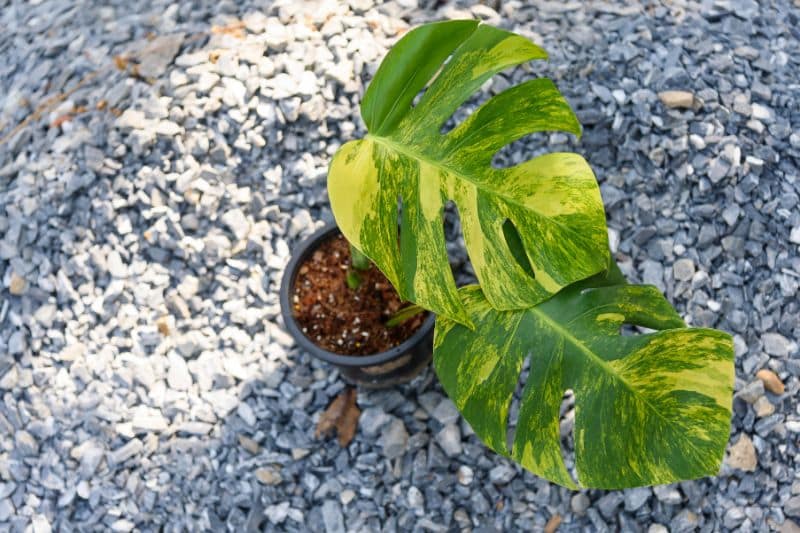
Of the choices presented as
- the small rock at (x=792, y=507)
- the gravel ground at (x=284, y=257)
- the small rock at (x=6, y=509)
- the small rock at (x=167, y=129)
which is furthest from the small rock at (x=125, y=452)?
the small rock at (x=792, y=507)

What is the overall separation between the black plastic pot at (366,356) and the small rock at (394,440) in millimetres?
86

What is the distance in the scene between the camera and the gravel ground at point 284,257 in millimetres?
1584

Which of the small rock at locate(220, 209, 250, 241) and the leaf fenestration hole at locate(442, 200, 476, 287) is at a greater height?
the small rock at locate(220, 209, 250, 241)

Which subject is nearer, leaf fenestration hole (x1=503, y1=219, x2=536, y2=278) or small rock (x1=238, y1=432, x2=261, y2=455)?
leaf fenestration hole (x1=503, y1=219, x2=536, y2=278)

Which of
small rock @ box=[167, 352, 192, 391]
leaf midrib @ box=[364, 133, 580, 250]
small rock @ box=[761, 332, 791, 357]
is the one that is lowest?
small rock @ box=[761, 332, 791, 357]

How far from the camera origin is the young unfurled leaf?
1.64m

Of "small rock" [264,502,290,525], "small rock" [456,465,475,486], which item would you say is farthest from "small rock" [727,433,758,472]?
"small rock" [264,502,290,525]

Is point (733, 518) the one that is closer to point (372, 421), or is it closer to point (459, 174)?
point (372, 421)

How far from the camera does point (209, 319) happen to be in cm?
178

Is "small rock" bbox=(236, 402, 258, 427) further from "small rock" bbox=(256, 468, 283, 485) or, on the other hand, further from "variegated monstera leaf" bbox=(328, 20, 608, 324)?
"variegated monstera leaf" bbox=(328, 20, 608, 324)

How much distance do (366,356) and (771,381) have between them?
773 mm

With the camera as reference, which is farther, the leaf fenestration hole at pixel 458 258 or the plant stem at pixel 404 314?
the leaf fenestration hole at pixel 458 258

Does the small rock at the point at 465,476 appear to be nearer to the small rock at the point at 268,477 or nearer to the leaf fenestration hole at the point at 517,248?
the small rock at the point at 268,477

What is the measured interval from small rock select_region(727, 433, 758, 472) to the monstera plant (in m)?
0.50
